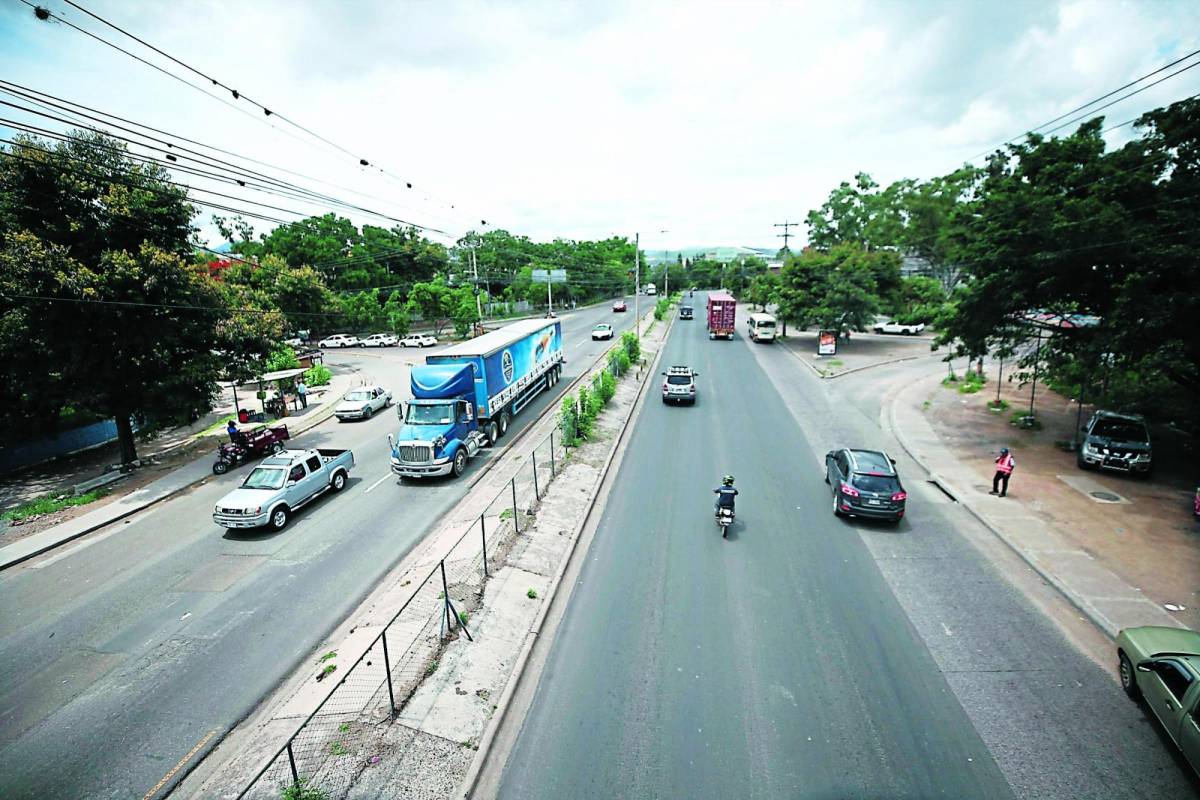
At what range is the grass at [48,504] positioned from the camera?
52.8 feet

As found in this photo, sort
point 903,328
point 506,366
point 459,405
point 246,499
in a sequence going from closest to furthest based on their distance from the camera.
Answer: point 246,499
point 459,405
point 506,366
point 903,328

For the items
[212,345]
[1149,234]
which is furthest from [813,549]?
[212,345]

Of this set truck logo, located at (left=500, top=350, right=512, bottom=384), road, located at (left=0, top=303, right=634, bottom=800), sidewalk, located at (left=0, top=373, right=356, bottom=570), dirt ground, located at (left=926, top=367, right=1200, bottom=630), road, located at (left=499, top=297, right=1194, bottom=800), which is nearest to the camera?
road, located at (left=499, top=297, right=1194, bottom=800)

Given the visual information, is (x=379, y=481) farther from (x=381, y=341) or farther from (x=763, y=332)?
(x=381, y=341)

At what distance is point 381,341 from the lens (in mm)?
58625

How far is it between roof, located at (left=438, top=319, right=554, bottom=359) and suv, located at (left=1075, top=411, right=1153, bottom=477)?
21.4 m

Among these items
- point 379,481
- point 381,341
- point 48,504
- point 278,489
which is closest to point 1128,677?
point 278,489

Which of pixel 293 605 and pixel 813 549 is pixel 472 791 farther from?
pixel 813 549

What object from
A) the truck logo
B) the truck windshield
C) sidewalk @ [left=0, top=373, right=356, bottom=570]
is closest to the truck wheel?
the truck windshield

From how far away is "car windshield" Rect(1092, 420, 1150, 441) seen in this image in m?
17.2

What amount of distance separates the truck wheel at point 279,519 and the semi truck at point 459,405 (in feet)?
11.6

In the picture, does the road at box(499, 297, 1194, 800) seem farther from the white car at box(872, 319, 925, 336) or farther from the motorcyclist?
the white car at box(872, 319, 925, 336)

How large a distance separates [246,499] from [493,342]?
11.4m

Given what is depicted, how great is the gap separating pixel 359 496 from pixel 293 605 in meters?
6.02
